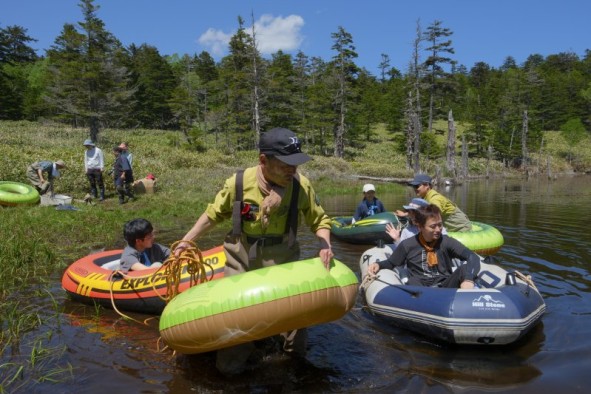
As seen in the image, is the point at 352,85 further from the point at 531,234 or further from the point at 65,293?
the point at 65,293

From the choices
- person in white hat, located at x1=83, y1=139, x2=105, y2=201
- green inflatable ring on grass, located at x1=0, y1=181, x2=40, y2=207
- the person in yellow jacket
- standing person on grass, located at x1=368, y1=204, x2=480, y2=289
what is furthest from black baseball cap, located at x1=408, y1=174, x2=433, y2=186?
person in white hat, located at x1=83, y1=139, x2=105, y2=201

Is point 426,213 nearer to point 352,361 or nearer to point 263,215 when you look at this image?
point 352,361

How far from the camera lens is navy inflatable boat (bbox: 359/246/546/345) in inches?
160

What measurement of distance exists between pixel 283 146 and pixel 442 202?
4724 millimetres

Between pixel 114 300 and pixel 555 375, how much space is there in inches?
180

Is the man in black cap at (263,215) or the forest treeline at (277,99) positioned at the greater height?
the forest treeline at (277,99)

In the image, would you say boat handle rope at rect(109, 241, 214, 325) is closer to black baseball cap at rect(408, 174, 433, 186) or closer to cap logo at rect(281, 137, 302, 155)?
cap logo at rect(281, 137, 302, 155)

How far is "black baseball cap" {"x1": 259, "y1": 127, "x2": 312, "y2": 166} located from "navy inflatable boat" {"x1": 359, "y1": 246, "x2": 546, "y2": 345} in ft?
7.13

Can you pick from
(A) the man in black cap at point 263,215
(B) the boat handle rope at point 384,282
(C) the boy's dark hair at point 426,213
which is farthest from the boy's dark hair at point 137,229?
(C) the boy's dark hair at point 426,213

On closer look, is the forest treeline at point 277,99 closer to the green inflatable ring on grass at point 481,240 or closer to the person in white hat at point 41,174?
the person in white hat at point 41,174

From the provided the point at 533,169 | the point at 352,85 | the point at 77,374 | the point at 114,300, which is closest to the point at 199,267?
the point at 77,374

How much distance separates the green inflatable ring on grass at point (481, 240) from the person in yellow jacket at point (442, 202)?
0.26 metres

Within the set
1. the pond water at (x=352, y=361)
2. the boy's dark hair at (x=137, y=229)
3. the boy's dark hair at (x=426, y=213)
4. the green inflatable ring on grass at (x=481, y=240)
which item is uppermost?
the boy's dark hair at (x=426, y=213)

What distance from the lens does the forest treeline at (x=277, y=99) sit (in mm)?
32625
